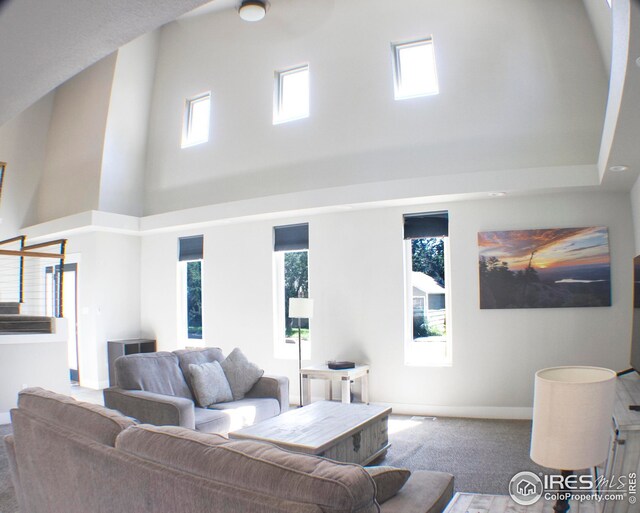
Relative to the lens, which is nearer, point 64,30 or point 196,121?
point 64,30

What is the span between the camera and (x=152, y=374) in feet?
15.4

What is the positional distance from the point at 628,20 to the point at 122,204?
7559 mm

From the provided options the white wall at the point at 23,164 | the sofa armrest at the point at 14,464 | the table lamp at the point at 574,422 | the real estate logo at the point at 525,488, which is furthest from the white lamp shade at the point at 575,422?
the white wall at the point at 23,164

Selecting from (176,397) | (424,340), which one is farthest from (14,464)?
(424,340)

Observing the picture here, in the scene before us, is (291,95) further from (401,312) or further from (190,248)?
(401,312)

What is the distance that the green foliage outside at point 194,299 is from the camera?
8.14 m

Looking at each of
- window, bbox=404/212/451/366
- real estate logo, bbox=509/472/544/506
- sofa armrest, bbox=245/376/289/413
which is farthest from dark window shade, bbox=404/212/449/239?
real estate logo, bbox=509/472/544/506

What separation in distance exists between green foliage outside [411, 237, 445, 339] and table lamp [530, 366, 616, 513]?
178 inches

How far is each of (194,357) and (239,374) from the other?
1.60ft

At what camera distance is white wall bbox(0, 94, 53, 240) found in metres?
8.88

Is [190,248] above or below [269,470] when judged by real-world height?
above

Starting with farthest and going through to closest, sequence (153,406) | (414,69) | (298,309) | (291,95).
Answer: (291,95) < (414,69) < (298,309) < (153,406)

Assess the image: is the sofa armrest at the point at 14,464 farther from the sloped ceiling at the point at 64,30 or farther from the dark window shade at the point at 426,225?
the dark window shade at the point at 426,225

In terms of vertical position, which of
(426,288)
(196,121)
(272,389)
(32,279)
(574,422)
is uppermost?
(196,121)
